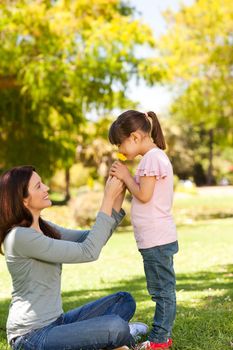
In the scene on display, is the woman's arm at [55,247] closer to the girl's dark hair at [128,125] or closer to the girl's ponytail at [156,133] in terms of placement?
the girl's dark hair at [128,125]

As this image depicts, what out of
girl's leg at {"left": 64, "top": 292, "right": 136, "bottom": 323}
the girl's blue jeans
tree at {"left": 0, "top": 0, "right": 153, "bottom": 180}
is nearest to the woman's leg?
the girl's blue jeans

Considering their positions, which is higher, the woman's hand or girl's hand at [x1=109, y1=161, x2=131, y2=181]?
girl's hand at [x1=109, y1=161, x2=131, y2=181]

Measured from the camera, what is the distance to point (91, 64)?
16312mm

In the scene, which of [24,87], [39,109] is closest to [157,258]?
[24,87]

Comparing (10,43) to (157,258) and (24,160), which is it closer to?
(24,160)

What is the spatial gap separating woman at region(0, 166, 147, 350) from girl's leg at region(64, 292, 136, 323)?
0.22 metres

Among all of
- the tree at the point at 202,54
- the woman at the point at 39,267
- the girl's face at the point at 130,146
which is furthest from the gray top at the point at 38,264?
the tree at the point at 202,54

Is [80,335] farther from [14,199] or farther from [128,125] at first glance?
[128,125]

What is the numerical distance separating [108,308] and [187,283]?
4372mm

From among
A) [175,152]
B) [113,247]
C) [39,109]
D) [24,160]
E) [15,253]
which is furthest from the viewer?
[175,152]

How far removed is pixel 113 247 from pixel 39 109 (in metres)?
6.48

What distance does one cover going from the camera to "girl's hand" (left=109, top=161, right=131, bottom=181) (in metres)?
3.99

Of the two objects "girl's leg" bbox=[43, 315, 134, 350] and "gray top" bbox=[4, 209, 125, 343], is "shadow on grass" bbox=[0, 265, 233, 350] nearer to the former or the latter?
"girl's leg" bbox=[43, 315, 134, 350]

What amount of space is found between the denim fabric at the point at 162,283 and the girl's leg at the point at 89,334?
0.29m
